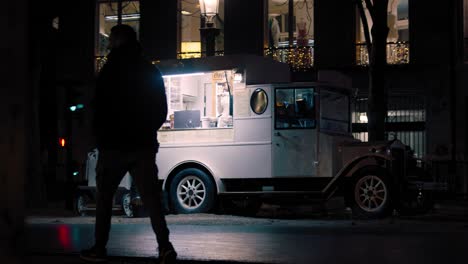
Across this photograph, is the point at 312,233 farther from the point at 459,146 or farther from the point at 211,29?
the point at 459,146

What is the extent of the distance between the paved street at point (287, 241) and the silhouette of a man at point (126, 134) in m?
0.70

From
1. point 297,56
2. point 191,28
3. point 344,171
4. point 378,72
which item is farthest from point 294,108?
point 191,28

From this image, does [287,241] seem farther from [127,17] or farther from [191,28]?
[127,17]

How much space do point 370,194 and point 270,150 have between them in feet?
6.52

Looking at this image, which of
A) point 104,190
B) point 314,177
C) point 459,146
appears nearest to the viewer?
point 104,190

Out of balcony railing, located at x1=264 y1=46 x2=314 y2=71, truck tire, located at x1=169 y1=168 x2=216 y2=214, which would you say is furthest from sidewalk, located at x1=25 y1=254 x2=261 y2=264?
balcony railing, located at x1=264 y1=46 x2=314 y2=71

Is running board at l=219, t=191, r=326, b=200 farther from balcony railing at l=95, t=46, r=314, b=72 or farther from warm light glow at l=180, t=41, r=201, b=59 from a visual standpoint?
warm light glow at l=180, t=41, r=201, b=59

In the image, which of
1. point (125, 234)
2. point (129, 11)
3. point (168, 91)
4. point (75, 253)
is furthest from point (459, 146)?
point (75, 253)

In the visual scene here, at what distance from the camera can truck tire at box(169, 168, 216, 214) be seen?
13289 millimetres

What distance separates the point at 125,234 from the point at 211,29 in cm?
680

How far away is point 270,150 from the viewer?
13016 millimetres

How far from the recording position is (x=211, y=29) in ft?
49.0

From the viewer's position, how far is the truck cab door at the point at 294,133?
12.8m

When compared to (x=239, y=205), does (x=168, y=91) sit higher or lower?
higher
